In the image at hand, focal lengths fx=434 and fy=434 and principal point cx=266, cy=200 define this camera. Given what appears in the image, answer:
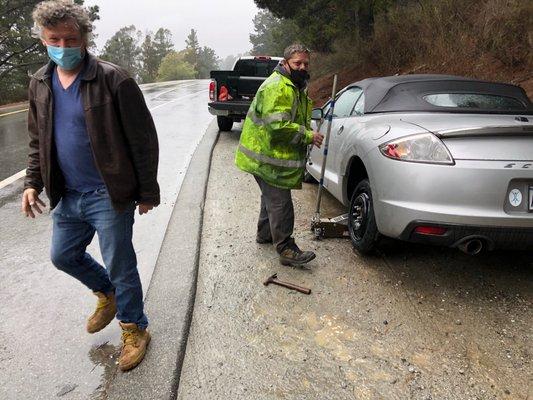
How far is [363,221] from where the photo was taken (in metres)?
3.46

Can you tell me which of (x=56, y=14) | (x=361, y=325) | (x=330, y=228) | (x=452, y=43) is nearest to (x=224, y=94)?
(x=452, y=43)

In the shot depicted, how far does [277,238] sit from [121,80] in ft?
6.13

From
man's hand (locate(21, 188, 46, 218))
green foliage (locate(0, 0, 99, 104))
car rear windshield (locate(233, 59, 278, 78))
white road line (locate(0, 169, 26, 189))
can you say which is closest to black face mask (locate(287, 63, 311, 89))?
man's hand (locate(21, 188, 46, 218))

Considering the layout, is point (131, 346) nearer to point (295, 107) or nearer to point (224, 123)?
point (295, 107)

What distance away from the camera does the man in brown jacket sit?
80.7 inches

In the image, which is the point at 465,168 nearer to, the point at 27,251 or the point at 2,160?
the point at 27,251

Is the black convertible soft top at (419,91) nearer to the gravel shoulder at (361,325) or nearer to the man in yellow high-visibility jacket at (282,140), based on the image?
the man in yellow high-visibility jacket at (282,140)

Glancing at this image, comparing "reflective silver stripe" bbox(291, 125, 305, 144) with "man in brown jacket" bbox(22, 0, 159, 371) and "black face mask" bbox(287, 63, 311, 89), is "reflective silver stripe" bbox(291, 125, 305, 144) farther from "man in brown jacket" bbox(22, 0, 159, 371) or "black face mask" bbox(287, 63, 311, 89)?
"man in brown jacket" bbox(22, 0, 159, 371)

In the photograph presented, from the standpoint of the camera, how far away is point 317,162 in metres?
4.96

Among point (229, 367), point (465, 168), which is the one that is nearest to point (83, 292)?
point (229, 367)

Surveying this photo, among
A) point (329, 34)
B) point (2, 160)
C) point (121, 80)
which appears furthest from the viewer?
point (329, 34)

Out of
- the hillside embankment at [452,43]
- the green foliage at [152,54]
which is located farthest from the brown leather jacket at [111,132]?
the green foliage at [152,54]

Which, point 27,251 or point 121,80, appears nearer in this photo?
point 121,80

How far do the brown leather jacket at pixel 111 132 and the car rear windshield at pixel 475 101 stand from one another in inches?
101
